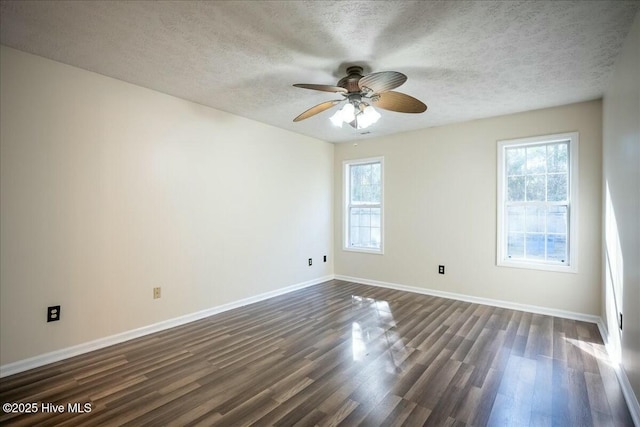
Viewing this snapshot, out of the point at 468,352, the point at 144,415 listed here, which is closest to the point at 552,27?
the point at 468,352

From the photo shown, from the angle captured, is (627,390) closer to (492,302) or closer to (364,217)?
(492,302)

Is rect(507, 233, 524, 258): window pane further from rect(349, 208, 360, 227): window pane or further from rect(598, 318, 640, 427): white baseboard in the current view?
rect(349, 208, 360, 227): window pane

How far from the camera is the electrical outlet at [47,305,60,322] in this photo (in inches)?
100

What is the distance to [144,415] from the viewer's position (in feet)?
6.21

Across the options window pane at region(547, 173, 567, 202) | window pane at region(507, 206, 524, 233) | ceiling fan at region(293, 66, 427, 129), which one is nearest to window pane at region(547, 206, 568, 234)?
window pane at region(547, 173, 567, 202)

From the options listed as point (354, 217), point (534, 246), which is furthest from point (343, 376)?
point (354, 217)

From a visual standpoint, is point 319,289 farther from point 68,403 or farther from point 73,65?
point 73,65

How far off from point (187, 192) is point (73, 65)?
1.47 meters

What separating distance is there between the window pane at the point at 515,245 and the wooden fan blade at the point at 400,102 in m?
2.43

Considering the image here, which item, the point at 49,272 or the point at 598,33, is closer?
the point at 598,33

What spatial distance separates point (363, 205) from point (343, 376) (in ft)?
11.2

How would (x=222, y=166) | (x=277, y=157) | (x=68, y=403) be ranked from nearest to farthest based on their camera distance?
(x=68, y=403)
(x=222, y=166)
(x=277, y=157)

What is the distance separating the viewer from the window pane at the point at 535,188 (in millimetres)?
3820

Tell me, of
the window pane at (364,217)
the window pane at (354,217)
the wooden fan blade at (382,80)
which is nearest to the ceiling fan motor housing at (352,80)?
the wooden fan blade at (382,80)
